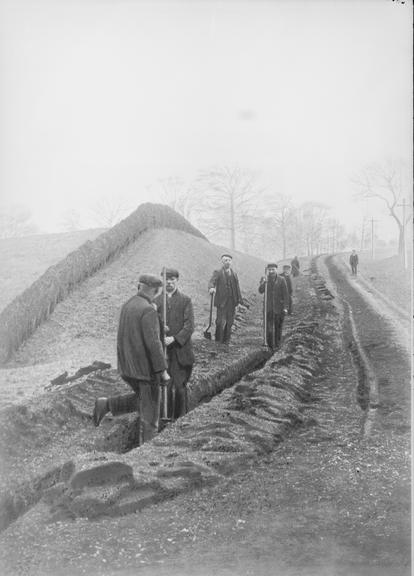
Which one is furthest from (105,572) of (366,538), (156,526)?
(366,538)

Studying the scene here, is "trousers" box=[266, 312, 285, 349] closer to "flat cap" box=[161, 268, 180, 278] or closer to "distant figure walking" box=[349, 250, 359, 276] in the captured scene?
"distant figure walking" box=[349, 250, 359, 276]

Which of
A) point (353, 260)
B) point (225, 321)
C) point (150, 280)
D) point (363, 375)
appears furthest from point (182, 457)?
point (353, 260)

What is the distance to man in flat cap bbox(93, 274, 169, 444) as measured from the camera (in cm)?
536

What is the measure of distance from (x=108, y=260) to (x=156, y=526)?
3306 millimetres

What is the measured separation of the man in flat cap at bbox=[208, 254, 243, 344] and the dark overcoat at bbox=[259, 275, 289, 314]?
135cm

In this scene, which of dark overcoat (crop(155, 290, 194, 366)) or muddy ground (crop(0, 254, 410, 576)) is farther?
dark overcoat (crop(155, 290, 194, 366))

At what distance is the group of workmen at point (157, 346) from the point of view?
17.7 feet

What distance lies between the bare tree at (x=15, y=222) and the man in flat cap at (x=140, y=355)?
1336 millimetres

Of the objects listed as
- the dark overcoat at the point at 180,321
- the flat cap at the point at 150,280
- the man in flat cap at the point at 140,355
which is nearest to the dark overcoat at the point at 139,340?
the man in flat cap at the point at 140,355

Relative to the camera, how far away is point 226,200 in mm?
6398

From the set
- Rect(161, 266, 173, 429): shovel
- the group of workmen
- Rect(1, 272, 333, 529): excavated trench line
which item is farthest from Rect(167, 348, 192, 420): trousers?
Rect(1, 272, 333, 529): excavated trench line

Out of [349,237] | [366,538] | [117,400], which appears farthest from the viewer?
[349,237]

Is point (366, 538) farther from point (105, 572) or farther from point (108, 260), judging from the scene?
point (108, 260)

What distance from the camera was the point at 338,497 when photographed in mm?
3740
